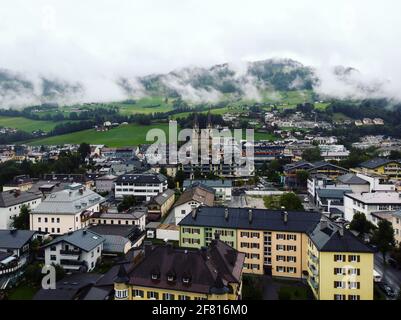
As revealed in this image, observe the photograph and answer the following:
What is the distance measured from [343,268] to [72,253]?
20760mm

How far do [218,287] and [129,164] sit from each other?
61.1 meters

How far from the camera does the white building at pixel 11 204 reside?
42969 millimetres

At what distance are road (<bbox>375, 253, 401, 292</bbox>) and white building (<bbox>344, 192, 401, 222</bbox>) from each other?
958 cm

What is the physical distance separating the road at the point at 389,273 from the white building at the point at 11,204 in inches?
1528

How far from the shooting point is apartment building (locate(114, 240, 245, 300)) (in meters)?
20.9

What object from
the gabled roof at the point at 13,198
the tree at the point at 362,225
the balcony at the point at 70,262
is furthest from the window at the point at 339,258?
the gabled roof at the point at 13,198

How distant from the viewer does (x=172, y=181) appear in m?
65.7

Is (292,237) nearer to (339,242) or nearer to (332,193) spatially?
(339,242)

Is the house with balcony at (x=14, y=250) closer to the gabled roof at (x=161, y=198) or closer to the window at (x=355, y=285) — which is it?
the gabled roof at (x=161, y=198)

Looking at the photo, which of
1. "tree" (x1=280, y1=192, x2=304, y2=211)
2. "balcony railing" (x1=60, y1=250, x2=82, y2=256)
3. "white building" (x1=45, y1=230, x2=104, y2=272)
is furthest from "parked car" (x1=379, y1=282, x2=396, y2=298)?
"balcony railing" (x1=60, y1=250, x2=82, y2=256)

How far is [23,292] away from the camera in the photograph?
88.6 ft

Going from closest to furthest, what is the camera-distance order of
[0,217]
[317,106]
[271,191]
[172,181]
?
[0,217] → [271,191] → [172,181] → [317,106]

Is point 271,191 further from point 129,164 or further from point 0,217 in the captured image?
point 0,217
